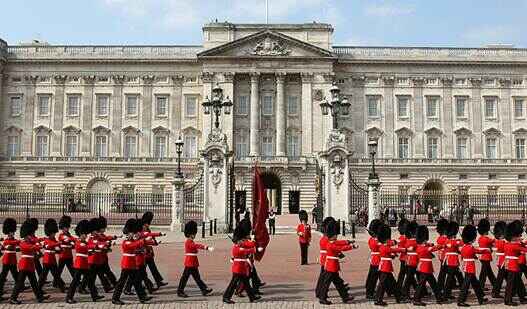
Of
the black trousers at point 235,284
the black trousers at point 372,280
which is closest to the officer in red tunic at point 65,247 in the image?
the black trousers at point 235,284

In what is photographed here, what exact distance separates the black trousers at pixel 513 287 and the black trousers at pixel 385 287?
2.06m

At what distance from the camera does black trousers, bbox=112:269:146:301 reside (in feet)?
35.7

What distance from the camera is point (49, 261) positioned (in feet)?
38.4

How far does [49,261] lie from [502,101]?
171ft

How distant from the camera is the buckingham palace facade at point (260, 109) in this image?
176 feet

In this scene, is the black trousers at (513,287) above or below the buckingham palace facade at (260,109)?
below

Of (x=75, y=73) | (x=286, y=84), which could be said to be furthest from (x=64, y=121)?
(x=286, y=84)

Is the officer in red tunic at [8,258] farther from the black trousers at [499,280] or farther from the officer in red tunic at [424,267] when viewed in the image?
the black trousers at [499,280]

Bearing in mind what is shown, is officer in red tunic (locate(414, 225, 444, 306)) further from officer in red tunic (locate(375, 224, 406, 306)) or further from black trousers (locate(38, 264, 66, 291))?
black trousers (locate(38, 264, 66, 291))

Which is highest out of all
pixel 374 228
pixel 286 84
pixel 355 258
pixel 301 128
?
pixel 286 84

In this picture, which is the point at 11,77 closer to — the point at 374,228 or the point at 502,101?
the point at 502,101

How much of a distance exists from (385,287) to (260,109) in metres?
43.8

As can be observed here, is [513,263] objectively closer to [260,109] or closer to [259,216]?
[259,216]

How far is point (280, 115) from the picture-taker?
53.4 meters
